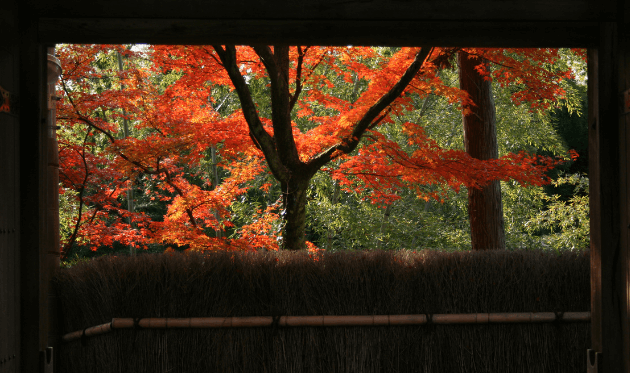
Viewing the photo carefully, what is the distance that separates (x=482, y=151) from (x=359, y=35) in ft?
18.2

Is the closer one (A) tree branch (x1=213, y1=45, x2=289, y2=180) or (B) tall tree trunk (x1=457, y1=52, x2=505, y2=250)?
(A) tree branch (x1=213, y1=45, x2=289, y2=180)

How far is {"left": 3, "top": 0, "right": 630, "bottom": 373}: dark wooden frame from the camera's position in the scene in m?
2.74

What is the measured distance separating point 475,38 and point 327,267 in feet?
7.04

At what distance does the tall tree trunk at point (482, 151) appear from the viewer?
7812 millimetres

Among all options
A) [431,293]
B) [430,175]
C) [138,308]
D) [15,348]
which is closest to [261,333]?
[138,308]

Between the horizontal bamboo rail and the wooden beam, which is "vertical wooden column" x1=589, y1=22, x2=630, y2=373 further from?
the horizontal bamboo rail

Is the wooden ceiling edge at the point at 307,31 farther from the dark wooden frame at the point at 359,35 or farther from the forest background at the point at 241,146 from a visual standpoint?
the forest background at the point at 241,146

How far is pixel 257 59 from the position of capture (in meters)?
7.15

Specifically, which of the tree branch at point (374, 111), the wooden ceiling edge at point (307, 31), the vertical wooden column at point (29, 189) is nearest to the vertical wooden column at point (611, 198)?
the wooden ceiling edge at point (307, 31)

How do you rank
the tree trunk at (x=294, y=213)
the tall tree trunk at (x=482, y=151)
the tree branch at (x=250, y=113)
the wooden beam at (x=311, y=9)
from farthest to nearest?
the tall tree trunk at (x=482, y=151)
the tree trunk at (x=294, y=213)
the tree branch at (x=250, y=113)
the wooden beam at (x=311, y=9)

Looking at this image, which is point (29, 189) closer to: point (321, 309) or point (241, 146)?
point (321, 309)

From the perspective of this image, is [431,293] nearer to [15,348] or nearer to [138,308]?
[138,308]

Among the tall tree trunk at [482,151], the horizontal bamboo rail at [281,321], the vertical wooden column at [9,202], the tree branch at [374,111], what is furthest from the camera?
the tall tree trunk at [482,151]

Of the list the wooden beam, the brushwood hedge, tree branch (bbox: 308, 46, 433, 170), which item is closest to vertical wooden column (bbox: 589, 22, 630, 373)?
the wooden beam
